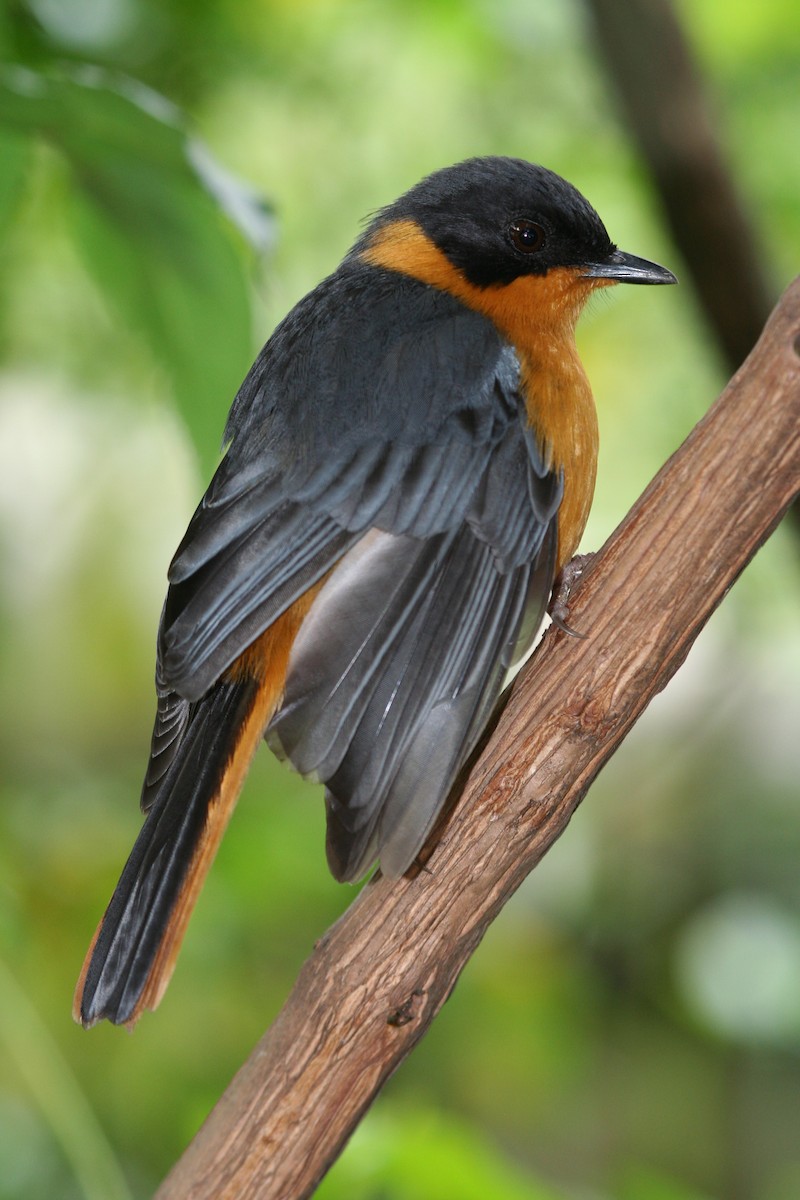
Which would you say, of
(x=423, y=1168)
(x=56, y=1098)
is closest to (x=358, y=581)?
(x=423, y=1168)

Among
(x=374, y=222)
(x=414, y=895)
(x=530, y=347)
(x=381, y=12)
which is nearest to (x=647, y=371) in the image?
(x=381, y=12)

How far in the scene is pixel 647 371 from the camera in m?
3.98

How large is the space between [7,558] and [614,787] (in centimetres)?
224

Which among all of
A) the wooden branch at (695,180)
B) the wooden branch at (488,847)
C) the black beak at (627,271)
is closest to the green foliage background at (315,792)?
the wooden branch at (695,180)

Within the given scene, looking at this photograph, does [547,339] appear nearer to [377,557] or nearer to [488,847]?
[377,557]

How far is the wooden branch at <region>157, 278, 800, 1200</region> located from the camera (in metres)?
1.62

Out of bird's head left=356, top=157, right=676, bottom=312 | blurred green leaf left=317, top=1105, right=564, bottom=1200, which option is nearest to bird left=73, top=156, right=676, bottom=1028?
bird's head left=356, top=157, right=676, bottom=312

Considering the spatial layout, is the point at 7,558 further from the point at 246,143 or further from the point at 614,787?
the point at 614,787

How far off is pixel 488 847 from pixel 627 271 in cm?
119

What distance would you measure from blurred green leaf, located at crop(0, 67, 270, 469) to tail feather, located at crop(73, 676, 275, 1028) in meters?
0.45

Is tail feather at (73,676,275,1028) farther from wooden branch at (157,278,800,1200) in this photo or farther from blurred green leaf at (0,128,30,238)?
blurred green leaf at (0,128,30,238)

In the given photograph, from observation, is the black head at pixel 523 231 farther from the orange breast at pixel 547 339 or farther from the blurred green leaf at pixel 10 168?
the blurred green leaf at pixel 10 168

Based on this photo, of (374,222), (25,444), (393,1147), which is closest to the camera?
(393,1147)

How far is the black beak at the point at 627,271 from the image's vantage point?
2.33 m
